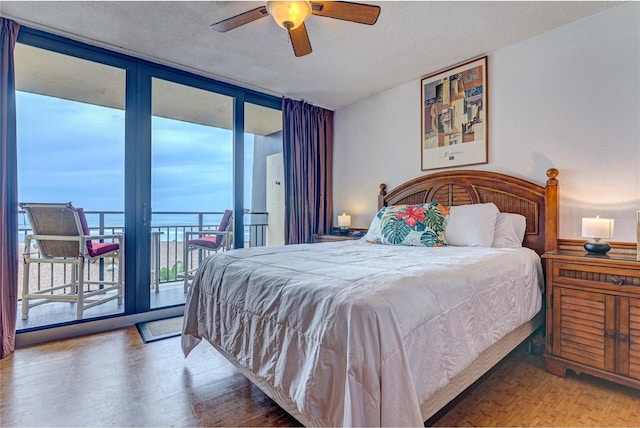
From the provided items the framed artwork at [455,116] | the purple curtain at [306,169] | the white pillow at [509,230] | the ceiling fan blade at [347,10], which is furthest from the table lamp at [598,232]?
the purple curtain at [306,169]

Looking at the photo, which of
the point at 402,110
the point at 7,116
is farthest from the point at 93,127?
the point at 402,110

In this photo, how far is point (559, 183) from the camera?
2486 mm

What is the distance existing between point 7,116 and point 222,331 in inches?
94.9

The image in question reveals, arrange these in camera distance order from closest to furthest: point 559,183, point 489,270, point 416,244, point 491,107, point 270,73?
point 489,270 < point 559,183 < point 416,244 < point 491,107 < point 270,73

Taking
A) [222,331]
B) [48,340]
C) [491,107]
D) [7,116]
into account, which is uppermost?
[491,107]

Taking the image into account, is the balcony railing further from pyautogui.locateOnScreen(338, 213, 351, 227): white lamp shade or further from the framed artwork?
the framed artwork

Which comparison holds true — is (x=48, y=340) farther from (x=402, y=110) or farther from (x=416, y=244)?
(x=402, y=110)

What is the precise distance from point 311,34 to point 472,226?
82.1 inches

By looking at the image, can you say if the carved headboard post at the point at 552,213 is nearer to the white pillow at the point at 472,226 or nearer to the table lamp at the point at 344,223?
the white pillow at the point at 472,226

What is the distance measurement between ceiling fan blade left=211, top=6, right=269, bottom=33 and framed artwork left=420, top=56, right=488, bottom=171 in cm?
204

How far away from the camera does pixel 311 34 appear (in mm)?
2605

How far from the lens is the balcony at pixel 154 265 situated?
3122 millimetres

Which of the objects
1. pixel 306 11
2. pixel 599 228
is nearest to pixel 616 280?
pixel 599 228

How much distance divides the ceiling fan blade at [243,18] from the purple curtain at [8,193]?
1.72 metres
